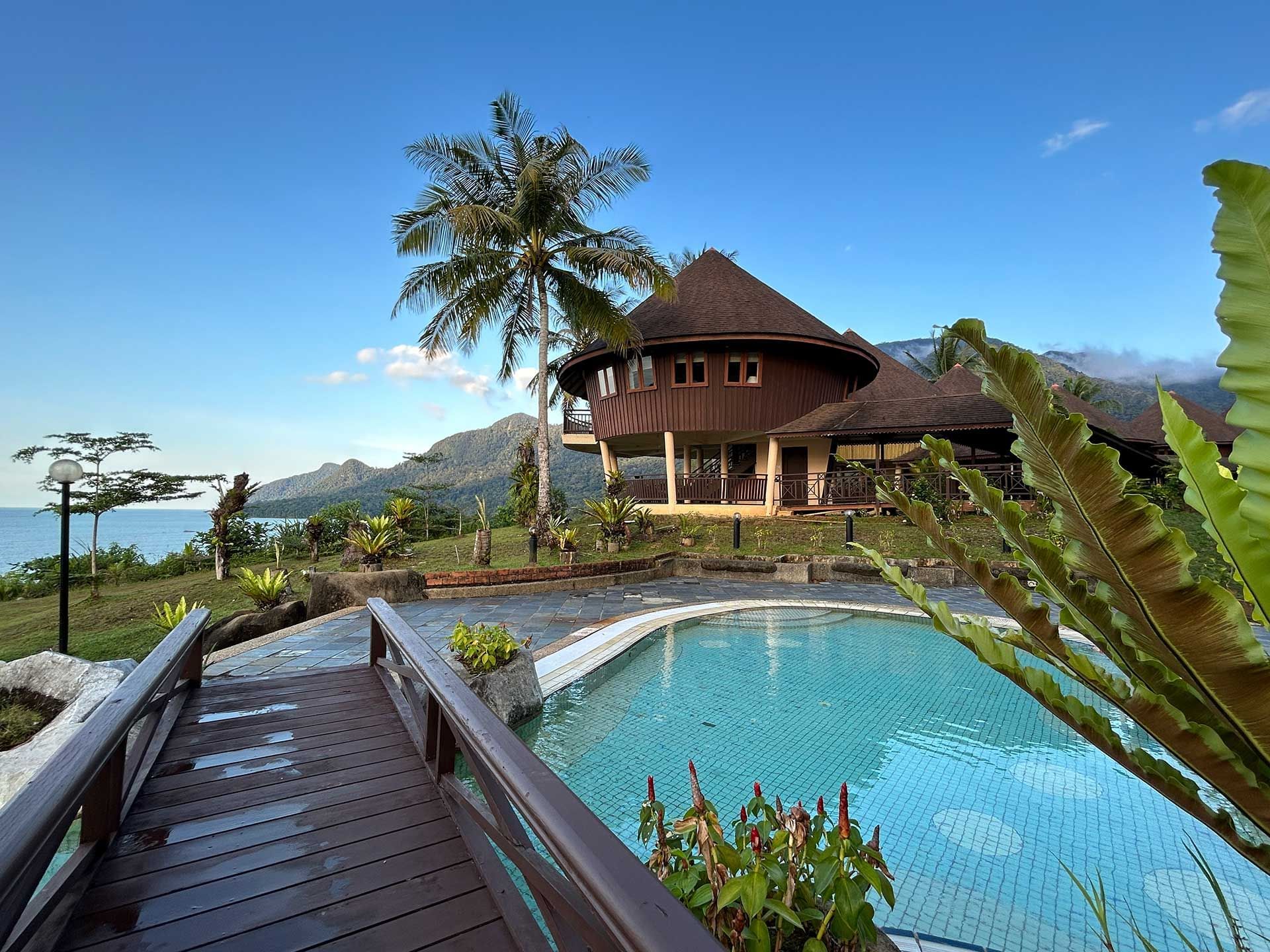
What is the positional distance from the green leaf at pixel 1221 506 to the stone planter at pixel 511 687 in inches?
186

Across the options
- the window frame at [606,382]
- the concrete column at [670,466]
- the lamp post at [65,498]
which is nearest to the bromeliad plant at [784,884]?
the lamp post at [65,498]

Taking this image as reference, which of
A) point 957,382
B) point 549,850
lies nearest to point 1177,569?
point 549,850

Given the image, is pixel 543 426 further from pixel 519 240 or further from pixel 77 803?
pixel 77 803

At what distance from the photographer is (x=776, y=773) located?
4414 mm

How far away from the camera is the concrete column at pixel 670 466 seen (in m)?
19.7

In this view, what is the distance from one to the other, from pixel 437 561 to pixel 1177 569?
14.1 metres

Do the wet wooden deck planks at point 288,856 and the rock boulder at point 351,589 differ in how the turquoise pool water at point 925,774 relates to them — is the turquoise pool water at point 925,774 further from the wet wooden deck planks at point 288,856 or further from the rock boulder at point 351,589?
the rock boulder at point 351,589

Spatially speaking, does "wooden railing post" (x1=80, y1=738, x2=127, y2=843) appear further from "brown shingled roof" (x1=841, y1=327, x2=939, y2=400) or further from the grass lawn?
"brown shingled roof" (x1=841, y1=327, x2=939, y2=400)

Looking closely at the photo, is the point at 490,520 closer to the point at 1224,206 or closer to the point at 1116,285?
the point at 1116,285

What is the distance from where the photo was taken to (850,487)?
18.5m

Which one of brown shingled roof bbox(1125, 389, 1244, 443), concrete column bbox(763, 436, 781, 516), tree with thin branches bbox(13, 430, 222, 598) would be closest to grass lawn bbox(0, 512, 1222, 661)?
concrete column bbox(763, 436, 781, 516)

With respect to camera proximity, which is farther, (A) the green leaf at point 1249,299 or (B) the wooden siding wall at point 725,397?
(B) the wooden siding wall at point 725,397

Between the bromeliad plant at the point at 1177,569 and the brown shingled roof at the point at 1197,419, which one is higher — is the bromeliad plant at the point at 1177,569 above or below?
below

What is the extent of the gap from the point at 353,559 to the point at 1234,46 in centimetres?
2255
